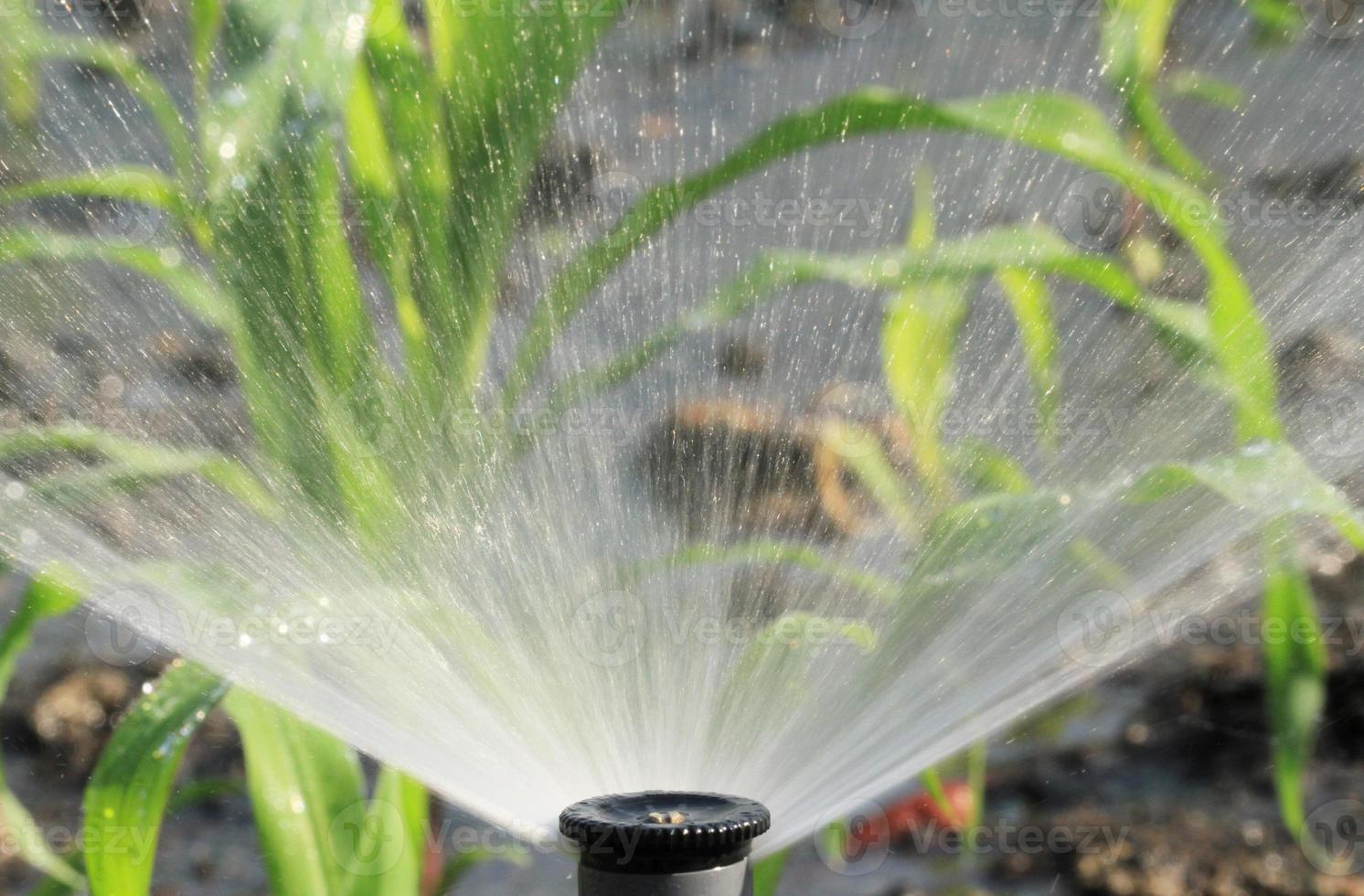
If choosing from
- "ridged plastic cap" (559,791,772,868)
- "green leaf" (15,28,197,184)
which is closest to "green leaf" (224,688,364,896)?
"ridged plastic cap" (559,791,772,868)

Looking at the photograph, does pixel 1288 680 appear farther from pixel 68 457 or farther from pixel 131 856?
pixel 68 457

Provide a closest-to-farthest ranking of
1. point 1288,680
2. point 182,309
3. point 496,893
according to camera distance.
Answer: point 1288,680, point 182,309, point 496,893

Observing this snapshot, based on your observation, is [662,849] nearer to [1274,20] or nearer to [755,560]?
[755,560]

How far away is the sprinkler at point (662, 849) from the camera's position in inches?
26.0

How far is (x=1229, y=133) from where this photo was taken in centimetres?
176

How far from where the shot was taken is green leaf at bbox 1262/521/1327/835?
1.26 m

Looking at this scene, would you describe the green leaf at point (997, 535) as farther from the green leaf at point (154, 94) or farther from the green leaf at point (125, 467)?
the green leaf at point (154, 94)

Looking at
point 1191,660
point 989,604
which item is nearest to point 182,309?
point 989,604

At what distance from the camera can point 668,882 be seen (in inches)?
26.5

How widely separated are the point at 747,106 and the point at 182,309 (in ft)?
3.61

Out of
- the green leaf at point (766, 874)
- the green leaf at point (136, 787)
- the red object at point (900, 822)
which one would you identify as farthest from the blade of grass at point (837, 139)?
the red object at point (900, 822)

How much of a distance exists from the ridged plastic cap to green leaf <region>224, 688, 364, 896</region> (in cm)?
45

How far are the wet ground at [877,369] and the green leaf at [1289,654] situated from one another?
A: 0.87ft

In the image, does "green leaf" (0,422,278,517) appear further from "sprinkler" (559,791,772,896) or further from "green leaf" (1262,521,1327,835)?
"green leaf" (1262,521,1327,835)
